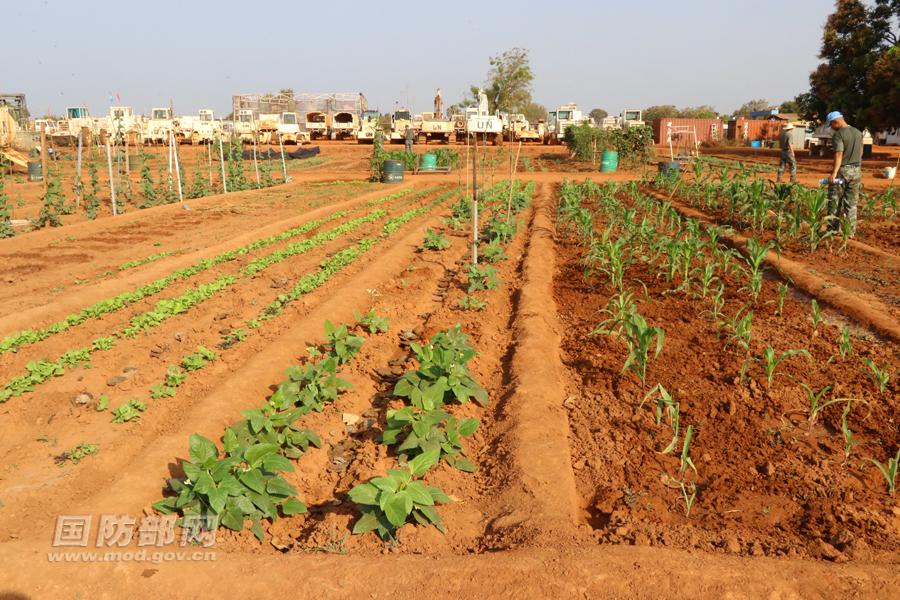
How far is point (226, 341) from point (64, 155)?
2774 centimetres

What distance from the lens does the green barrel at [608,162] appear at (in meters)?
20.9

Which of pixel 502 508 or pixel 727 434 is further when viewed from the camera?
pixel 727 434

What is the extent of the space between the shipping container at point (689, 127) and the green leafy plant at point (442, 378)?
38293 mm

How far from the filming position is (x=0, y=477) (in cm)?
323

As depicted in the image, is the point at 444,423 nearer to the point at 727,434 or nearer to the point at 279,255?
the point at 727,434

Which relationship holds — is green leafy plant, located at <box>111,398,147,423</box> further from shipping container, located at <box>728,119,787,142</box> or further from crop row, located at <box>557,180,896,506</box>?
shipping container, located at <box>728,119,787,142</box>

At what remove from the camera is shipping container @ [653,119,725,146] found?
39.2 meters

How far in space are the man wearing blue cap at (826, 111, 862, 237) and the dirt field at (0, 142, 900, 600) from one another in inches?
27.9

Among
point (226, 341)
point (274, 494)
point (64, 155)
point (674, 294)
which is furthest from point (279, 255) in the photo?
point (64, 155)

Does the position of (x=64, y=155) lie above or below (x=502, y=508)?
above

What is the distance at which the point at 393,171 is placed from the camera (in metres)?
18.1

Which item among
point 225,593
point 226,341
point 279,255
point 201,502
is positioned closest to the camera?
point 225,593

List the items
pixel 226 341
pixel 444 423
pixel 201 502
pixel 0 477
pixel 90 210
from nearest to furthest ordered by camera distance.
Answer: pixel 201 502
pixel 0 477
pixel 444 423
pixel 226 341
pixel 90 210

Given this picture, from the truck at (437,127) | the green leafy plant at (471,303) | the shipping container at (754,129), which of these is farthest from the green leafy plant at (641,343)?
the shipping container at (754,129)
